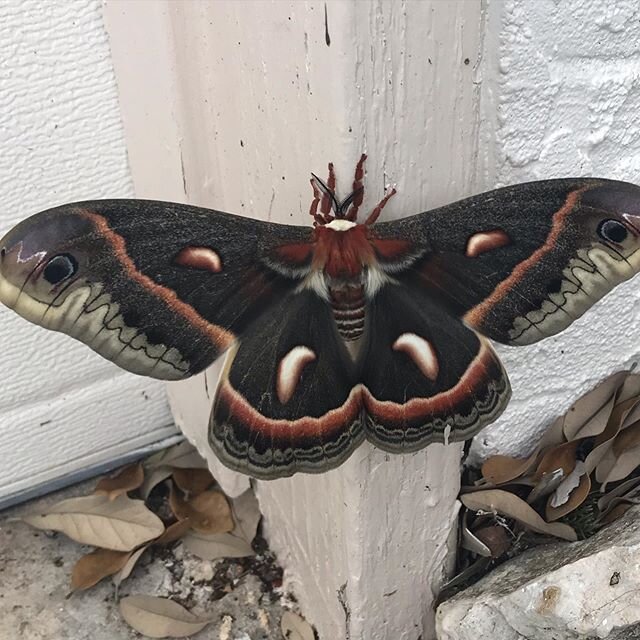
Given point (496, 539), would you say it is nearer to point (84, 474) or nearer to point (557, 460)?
point (557, 460)

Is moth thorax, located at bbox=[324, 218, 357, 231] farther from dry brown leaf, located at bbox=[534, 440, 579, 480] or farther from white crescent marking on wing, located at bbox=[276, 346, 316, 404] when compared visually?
dry brown leaf, located at bbox=[534, 440, 579, 480]

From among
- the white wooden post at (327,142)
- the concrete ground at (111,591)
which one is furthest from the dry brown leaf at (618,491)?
the concrete ground at (111,591)

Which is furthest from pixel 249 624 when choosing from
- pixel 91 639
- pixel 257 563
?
pixel 91 639

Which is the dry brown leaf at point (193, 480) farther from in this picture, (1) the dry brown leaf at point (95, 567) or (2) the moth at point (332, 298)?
(2) the moth at point (332, 298)

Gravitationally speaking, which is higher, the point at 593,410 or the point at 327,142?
the point at 327,142

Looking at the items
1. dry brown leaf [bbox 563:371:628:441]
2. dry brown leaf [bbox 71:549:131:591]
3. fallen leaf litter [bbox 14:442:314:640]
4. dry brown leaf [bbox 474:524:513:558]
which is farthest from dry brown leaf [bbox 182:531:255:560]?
dry brown leaf [bbox 563:371:628:441]

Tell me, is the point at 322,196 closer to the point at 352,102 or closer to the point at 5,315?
the point at 352,102

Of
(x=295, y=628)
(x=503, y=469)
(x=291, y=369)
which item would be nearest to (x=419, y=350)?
(x=291, y=369)
